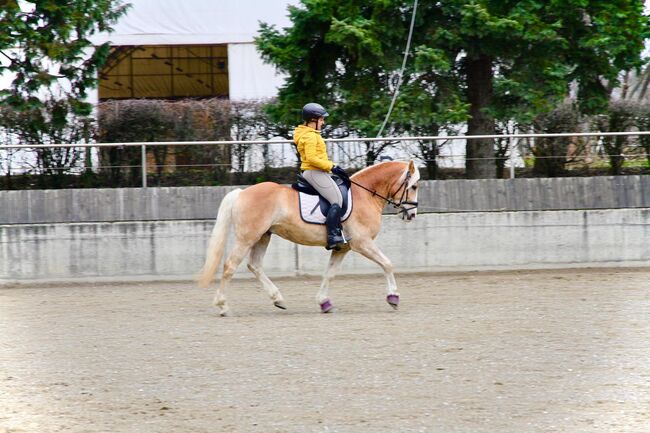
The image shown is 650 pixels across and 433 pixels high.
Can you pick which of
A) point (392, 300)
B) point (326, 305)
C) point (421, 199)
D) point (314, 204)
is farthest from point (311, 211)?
point (421, 199)

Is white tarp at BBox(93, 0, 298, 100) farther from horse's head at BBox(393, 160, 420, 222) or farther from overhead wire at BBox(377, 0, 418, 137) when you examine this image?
horse's head at BBox(393, 160, 420, 222)

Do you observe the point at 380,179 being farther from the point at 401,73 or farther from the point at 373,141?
the point at 401,73

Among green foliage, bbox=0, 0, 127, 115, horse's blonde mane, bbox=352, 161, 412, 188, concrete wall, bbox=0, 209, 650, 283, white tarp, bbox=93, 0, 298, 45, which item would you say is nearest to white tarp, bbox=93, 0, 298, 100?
white tarp, bbox=93, 0, 298, 45

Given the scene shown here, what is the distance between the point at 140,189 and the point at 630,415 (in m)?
11.5

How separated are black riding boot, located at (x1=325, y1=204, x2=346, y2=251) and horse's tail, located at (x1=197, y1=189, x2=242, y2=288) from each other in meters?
1.24

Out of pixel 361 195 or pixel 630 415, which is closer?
pixel 630 415

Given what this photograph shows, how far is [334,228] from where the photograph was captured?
42.9ft

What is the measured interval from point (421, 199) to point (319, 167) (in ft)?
15.8

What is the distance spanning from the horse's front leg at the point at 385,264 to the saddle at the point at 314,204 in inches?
16.6

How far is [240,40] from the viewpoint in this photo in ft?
90.2

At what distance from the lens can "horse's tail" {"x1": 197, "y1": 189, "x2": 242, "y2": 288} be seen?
12914 millimetres

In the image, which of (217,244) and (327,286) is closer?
(217,244)

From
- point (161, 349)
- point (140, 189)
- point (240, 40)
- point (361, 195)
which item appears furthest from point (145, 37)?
point (161, 349)

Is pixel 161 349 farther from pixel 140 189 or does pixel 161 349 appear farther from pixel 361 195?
pixel 140 189
